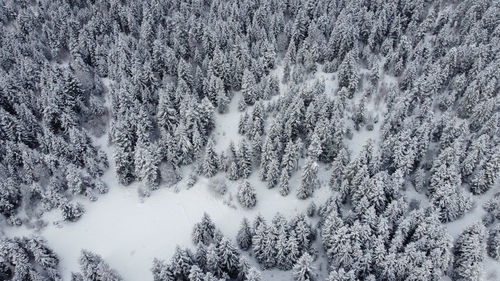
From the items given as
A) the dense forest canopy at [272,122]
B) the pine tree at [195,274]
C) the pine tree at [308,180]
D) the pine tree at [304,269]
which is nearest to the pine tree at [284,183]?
the dense forest canopy at [272,122]

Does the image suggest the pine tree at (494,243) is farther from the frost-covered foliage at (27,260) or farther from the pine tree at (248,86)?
the frost-covered foliage at (27,260)

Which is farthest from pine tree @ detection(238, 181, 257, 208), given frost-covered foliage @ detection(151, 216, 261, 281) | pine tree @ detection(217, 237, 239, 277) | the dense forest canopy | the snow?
pine tree @ detection(217, 237, 239, 277)

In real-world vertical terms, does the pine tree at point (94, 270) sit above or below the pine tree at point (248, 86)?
below

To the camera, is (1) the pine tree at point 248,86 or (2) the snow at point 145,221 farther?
(1) the pine tree at point 248,86

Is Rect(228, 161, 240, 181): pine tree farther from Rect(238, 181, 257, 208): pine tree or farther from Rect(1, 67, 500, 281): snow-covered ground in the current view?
Rect(238, 181, 257, 208): pine tree

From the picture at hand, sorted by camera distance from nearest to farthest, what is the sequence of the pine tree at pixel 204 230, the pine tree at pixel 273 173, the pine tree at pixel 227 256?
the pine tree at pixel 227 256 → the pine tree at pixel 204 230 → the pine tree at pixel 273 173

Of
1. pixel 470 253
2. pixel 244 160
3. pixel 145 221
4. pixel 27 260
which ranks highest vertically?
pixel 244 160

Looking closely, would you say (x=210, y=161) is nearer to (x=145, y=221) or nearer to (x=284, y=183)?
(x=284, y=183)

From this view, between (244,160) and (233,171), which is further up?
(244,160)

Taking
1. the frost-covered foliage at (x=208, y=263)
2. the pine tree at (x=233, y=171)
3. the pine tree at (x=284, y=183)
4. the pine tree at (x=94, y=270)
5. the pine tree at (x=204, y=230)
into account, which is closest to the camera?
the frost-covered foliage at (x=208, y=263)

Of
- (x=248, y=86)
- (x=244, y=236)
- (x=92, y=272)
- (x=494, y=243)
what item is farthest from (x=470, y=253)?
(x=92, y=272)

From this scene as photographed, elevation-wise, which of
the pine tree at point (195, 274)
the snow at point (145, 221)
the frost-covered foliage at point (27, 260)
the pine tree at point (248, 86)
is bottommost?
the snow at point (145, 221)
